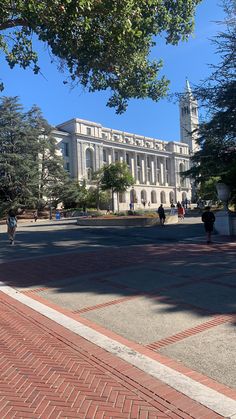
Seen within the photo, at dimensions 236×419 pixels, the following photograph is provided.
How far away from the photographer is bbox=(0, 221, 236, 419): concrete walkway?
11.6ft

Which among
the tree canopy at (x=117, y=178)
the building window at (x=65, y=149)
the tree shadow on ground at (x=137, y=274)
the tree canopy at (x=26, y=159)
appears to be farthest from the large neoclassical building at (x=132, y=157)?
the tree shadow on ground at (x=137, y=274)

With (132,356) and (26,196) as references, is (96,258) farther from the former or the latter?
(26,196)

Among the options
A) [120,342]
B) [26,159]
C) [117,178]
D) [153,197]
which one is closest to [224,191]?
[120,342]

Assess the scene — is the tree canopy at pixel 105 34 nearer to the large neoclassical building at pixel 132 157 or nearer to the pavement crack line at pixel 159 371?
the pavement crack line at pixel 159 371

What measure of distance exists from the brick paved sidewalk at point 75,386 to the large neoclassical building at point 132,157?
2534 inches

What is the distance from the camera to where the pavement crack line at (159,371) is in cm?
345

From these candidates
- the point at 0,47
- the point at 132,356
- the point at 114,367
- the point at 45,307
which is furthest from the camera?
the point at 0,47

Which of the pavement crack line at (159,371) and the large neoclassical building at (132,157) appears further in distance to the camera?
the large neoclassical building at (132,157)

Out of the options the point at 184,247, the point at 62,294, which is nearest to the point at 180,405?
the point at 62,294

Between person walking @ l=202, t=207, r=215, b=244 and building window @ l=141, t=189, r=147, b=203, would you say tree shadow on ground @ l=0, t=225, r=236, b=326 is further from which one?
building window @ l=141, t=189, r=147, b=203

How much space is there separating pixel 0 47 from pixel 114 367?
9.53 m

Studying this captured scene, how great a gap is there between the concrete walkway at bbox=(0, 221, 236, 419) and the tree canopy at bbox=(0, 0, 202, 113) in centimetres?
564

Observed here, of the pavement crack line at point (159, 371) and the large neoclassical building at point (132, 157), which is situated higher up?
the large neoclassical building at point (132, 157)

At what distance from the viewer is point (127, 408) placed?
11.1 ft
